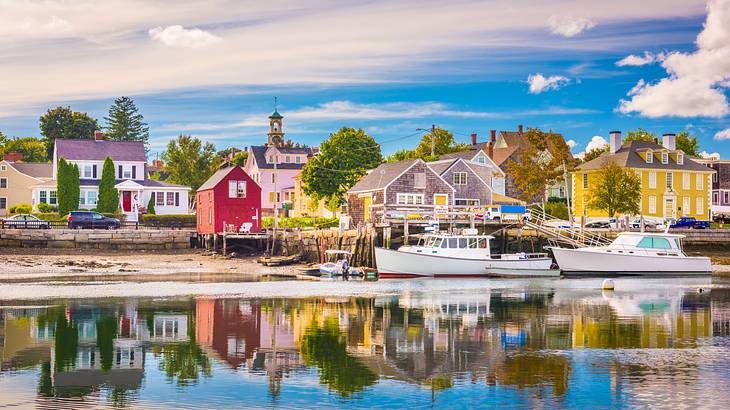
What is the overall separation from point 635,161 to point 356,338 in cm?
6307

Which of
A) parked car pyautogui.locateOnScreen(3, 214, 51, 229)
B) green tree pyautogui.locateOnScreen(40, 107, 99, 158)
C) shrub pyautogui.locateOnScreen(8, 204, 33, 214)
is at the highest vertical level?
green tree pyautogui.locateOnScreen(40, 107, 99, 158)

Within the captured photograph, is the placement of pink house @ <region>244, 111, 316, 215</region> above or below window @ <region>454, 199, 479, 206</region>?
above

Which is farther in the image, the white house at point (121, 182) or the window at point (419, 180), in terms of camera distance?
the white house at point (121, 182)

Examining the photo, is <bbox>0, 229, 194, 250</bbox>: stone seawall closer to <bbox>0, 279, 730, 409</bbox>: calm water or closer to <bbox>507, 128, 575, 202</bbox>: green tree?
<bbox>507, 128, 575, 202</bbox>: green tree

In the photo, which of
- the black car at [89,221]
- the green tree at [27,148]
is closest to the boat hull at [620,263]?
the black car at [89,221]

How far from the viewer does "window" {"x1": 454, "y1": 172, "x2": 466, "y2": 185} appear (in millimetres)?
74938

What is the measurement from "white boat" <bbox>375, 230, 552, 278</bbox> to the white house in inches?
1813

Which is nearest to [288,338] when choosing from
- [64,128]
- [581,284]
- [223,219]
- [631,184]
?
[581,284]

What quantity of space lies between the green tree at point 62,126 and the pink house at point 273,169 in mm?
44076

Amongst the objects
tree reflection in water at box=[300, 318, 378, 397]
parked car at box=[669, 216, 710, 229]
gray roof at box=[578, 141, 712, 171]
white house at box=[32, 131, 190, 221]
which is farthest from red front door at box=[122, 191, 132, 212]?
tree reflection in water at box=[300, 318, 378, 397]

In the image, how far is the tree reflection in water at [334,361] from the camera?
66.0 ft

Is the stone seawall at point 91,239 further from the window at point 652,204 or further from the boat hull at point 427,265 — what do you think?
the window at point 652,204

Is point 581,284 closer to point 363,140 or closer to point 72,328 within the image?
point 72,328

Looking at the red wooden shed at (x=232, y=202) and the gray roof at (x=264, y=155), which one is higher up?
the gray roof at (x=264, y=155)
